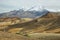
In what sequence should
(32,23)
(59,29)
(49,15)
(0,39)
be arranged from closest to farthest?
(0,39), (59,29), (32,23), (49,15)

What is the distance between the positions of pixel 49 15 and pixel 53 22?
32.4 meters

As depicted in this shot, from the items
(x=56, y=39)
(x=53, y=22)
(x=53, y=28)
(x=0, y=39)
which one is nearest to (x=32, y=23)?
(x=53, y=22)

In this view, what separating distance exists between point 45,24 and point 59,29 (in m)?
17.1

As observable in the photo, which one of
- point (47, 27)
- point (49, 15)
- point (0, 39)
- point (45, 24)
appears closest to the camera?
point (0, 39)

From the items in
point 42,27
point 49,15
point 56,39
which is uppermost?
point 49,15

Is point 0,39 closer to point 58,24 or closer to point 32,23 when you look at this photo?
point 58,24

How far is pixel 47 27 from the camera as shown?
10569cm

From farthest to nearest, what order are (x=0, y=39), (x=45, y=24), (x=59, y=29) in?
(x=45, y=24)
(x=59, y=29)
(x=0, y=39)

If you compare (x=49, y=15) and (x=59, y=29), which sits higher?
(x=49, y=15)

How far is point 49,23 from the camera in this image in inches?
4392

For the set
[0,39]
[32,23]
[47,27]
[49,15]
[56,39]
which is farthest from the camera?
[49,15]

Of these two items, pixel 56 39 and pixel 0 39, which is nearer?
pixel 0 39

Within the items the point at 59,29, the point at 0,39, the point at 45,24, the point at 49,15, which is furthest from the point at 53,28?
the point at 0,39

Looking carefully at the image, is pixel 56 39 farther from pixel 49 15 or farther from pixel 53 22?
pixel 49 15
